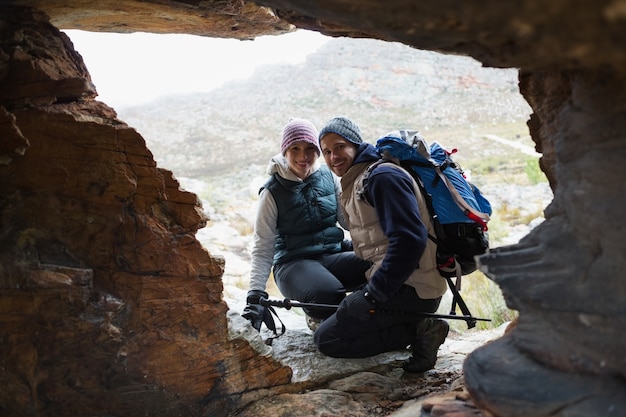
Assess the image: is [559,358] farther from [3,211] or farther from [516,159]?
[516,159]

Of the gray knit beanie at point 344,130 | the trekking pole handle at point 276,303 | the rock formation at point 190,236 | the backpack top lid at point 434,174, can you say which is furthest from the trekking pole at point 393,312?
the gray knit beanie at point 344,130

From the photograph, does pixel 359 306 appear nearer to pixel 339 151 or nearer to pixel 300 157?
pixel 339 151

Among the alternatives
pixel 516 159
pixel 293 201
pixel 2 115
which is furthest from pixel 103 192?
pixel 516 159

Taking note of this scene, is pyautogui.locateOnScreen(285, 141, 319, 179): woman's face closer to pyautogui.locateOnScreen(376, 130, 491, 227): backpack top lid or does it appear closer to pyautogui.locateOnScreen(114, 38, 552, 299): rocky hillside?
pyautogui.locateOnScreen(376, 130, 491, 227): backpack top lid

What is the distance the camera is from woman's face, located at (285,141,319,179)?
574 centimetres

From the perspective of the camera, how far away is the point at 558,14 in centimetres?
200

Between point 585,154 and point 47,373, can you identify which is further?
point 47,373

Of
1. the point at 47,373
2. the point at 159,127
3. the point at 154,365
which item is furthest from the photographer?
the point at 159,127

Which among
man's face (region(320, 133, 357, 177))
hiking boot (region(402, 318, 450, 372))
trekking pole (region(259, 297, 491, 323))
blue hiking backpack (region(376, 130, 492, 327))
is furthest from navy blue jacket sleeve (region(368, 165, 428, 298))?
hiking boot (region(402, 318, 450, 372))

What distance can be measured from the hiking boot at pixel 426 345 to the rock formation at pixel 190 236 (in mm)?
1213

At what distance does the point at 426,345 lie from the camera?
518 centimetres

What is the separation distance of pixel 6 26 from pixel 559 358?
419 cm

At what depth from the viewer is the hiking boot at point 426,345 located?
16.9 feet

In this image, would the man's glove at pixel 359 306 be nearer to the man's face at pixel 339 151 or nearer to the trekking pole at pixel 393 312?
the trekking pole at pixel 393 312
